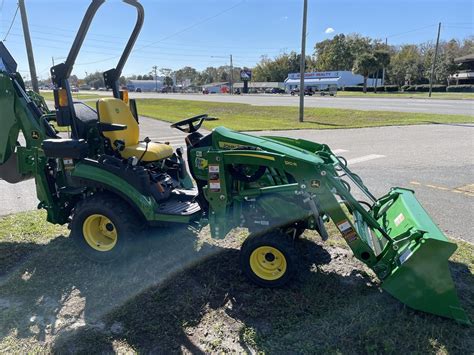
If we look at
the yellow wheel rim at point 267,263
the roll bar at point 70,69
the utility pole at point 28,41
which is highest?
the utility pole at point 28,41

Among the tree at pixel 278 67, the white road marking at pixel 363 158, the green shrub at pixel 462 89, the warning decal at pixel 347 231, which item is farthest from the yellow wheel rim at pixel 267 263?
the tree at pixel 278 67

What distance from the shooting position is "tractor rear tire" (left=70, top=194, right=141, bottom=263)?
12.6 ft

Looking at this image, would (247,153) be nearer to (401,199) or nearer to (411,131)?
(401,199)

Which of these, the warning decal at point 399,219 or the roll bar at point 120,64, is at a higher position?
the roll bar at point 120,64

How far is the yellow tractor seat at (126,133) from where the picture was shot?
422cm

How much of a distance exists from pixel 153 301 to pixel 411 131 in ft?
43.8

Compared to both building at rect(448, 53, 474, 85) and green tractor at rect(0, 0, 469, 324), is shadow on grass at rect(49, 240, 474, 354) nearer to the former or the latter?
green tractor at rect(0, 0, 469, 324)

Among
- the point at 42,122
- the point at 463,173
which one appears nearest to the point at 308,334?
the point at 42,122

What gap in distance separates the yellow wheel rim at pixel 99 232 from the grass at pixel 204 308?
0.21 meters

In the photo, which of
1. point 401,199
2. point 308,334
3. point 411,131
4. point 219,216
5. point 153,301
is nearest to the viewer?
point 308,334

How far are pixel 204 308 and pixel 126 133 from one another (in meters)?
2.16

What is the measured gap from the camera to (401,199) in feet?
13.1

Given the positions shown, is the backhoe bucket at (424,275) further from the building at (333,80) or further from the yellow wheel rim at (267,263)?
the building at (333,80)

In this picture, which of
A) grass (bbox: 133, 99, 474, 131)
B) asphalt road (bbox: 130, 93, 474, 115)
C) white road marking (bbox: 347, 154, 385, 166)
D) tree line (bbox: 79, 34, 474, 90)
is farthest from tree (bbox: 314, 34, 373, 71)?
white road marking (bbox: 347, 154, 385, 166)
